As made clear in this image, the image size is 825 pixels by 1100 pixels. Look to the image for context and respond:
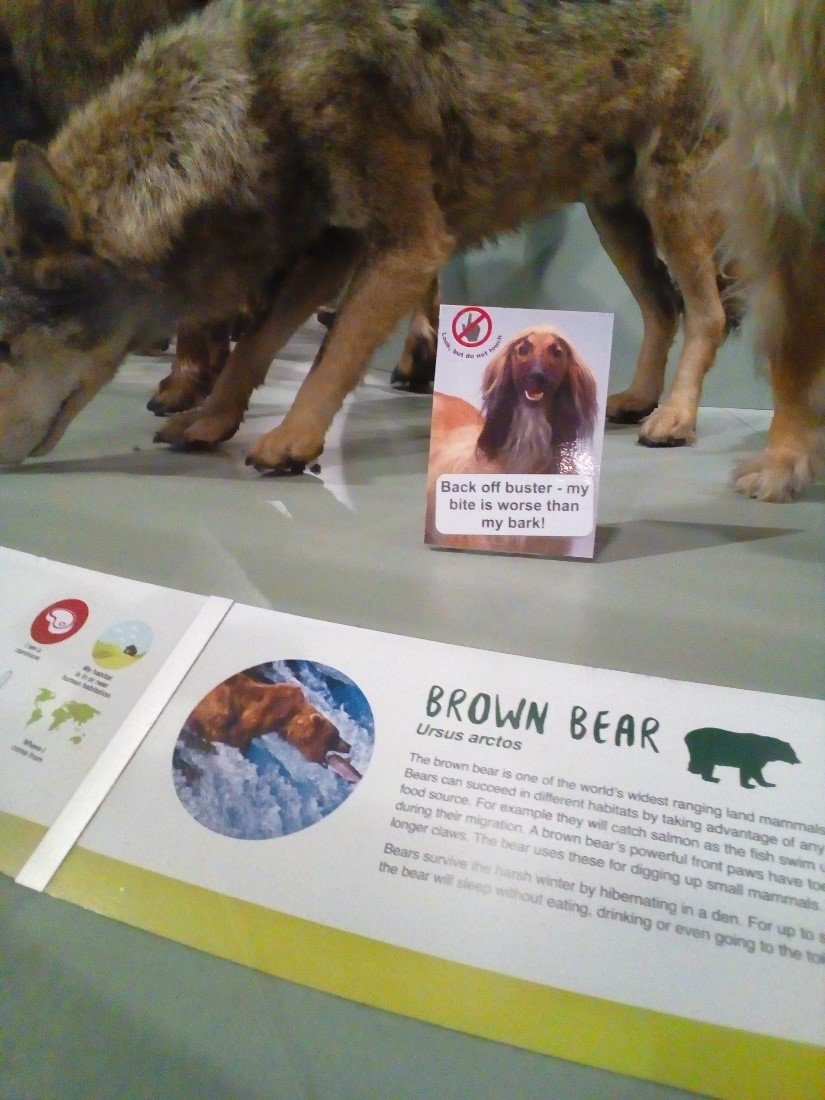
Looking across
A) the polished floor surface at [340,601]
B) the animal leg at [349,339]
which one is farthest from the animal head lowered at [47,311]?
the animal leg at [349,339]

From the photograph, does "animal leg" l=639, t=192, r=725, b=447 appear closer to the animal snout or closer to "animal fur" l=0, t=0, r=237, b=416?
the animal snout

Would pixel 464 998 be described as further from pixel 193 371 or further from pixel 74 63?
pixel 74 63

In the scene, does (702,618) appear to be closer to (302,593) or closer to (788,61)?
(302,593)

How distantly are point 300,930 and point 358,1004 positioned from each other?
0.16ft

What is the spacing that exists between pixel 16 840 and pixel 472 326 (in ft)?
2.08

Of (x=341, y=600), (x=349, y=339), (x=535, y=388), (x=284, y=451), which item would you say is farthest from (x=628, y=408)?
(x=341, y=600)

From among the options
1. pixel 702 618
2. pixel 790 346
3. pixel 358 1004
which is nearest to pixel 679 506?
pixel 790 346

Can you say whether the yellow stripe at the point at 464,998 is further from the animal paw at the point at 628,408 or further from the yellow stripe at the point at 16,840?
the animal paw at the point at 628,408

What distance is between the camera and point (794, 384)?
3.35 feet

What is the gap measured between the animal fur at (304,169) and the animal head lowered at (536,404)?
1.60ft

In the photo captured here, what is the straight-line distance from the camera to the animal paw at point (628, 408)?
174cm

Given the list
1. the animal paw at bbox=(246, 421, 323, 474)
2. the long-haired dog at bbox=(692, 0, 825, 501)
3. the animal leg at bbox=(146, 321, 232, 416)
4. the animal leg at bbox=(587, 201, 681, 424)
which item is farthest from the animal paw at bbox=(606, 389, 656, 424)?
the animal leg at bbox=(146, 321, 232, 416)

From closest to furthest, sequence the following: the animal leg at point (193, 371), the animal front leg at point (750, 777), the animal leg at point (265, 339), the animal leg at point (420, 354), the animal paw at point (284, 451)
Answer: the animal front leg at point (750, 777) < the animal paw at point (284, 451) < the animal leg at point (265, 339) < the animal leg at point (193, 371) < the animal leg at point (420, 354)

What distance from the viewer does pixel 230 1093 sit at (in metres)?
0.34
